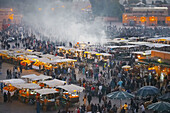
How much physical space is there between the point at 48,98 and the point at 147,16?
268 ft

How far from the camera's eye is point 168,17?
9631cm

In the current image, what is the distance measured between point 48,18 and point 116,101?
8756 cm

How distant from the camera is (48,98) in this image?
18969mm

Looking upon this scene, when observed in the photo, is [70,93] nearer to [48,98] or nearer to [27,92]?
[48,98]

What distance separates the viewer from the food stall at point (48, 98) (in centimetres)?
1850

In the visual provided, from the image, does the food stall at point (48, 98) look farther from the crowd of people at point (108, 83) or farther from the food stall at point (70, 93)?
the crowd of people at point (108, 83)

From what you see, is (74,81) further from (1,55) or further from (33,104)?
(1,55)

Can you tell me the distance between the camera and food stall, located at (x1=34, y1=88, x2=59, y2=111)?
18500mm

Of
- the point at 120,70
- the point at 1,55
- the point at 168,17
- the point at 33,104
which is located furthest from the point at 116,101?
the point at 168,17

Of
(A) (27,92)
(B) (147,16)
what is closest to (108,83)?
(A) (27,92)

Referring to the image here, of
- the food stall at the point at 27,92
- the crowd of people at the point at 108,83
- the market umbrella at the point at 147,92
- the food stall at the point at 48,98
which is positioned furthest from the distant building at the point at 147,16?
the food stall at the point at 48,98

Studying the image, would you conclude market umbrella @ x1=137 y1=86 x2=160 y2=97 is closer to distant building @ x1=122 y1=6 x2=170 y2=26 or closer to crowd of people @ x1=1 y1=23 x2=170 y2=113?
crowd of people @ x1=1 y1=23 x2=170 y2=113

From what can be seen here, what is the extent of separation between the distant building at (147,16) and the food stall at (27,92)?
3026 inches

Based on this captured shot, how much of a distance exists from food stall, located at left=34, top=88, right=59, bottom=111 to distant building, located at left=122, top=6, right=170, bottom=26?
77.5m
